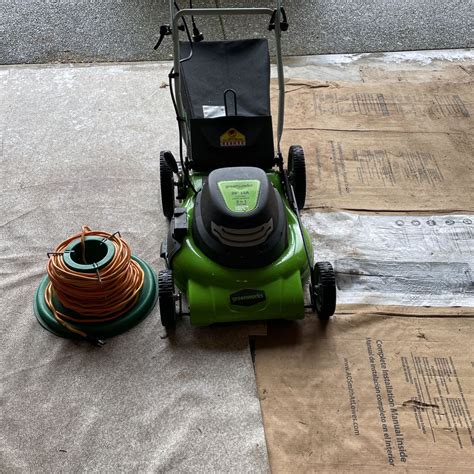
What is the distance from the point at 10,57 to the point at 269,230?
203 centimetres

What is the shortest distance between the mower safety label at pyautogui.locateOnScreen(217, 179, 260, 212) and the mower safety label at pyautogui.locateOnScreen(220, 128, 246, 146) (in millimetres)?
242

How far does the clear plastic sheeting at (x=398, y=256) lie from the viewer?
1638 millimetres

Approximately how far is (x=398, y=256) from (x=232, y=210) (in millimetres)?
624

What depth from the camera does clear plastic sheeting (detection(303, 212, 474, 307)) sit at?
1.64 meters

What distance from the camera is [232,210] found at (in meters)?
1.42

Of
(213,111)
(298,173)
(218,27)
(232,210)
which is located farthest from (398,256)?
(218,27)

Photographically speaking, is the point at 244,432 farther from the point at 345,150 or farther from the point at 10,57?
the point at 10,57

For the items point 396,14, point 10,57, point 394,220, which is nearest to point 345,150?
point 394,220

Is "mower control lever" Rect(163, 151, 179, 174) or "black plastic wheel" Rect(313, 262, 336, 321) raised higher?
"mower control lever" Rect(163, 151, 179, 174)

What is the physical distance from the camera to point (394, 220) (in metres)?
1.87

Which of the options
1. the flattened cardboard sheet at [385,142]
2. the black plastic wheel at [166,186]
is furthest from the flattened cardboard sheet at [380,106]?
the black plastic wheel at [166,186]

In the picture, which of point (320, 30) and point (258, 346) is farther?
point (320, 30)

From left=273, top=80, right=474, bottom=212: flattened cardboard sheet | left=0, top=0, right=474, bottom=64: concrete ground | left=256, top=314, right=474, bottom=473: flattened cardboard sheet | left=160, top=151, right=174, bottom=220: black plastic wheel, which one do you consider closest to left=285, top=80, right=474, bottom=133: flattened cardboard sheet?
left=273, top=80, right=474, bottom=212: flattened cardboard sheet

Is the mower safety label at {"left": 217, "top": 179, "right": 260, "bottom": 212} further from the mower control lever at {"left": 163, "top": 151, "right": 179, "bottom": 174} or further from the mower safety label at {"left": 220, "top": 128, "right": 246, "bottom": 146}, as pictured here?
the mower control lever at {"left": 163, "top": 151, "right": 179, "bottom": 174}
